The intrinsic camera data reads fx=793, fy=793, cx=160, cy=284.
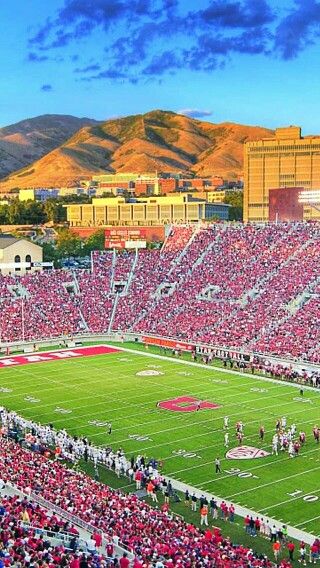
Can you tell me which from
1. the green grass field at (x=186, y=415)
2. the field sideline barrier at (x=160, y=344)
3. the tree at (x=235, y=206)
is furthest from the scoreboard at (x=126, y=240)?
the tree at (x=235, y=206)

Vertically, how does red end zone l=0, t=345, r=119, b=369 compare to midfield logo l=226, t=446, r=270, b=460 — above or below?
above

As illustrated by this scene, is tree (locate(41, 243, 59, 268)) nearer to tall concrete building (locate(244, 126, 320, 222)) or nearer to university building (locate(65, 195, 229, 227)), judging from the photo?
university building (locate(65, 195, 229, 227))

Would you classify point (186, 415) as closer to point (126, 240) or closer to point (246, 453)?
point (246, 453)

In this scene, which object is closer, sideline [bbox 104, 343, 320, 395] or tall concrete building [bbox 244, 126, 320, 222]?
sideline [bbox 104, 343, 320, 395]

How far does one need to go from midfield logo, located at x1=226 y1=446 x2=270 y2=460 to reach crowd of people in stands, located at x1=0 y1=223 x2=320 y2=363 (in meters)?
13.9

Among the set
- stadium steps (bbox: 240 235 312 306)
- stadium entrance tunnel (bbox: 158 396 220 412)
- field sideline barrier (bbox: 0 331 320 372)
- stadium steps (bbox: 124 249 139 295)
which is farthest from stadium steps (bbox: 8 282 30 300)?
stadium entrance tunnel (bbox: 158 396 220 412)

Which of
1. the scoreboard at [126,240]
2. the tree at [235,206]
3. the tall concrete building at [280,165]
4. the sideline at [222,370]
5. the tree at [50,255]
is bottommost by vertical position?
the sideline at [222,370]

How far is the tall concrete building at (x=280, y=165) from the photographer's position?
168 metres

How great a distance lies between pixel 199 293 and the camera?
53.9 m

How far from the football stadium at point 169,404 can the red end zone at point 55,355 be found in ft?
0.57

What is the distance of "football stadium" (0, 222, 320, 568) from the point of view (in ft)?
60.2

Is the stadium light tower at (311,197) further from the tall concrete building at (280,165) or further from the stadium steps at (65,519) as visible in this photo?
the tall concrete building at (280,165)

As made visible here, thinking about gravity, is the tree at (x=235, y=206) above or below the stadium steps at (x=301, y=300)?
above

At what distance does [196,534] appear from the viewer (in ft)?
60.2
